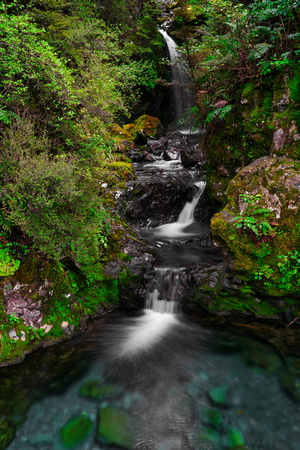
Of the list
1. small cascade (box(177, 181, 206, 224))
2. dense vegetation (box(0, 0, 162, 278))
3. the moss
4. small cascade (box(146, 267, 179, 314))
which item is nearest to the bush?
dense vegetation (box(0, 0, 162, 278))

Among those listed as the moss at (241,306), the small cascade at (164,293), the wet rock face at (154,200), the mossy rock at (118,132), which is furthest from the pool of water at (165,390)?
the mossy rock at (118,132)

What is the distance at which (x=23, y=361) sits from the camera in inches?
155

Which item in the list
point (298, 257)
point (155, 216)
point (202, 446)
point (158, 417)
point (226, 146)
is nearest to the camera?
point (202, 446)

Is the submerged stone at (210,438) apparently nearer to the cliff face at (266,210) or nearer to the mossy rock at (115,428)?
the mossy rock at (115,428)

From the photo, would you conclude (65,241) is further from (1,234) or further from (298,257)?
(298,257)

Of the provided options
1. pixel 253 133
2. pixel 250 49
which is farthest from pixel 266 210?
pixel 250 49

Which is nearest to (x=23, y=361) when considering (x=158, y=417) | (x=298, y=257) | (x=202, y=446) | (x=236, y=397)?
(x=158, y=417)

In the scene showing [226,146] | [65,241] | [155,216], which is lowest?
[65,241]

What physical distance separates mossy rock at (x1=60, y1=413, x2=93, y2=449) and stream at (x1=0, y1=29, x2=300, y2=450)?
1 centimetres

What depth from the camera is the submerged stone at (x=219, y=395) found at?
10.9ft

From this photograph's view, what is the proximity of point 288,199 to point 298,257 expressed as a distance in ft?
3.36

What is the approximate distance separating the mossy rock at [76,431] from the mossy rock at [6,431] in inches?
22.8

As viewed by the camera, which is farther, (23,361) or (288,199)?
(288,199)

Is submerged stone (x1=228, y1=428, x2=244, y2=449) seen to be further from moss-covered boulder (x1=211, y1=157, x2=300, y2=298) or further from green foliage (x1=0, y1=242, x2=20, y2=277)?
green foliage (x1=0, y1=242, x2=20, y2=277)
